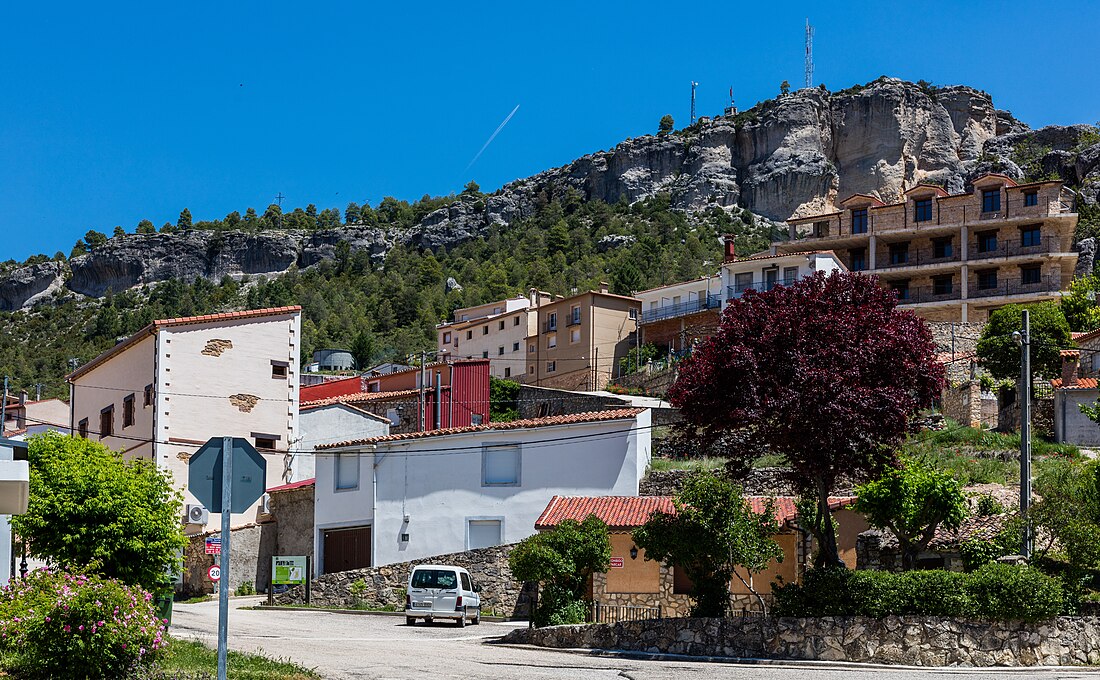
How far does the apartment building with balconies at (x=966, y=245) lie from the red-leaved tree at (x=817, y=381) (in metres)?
64.5

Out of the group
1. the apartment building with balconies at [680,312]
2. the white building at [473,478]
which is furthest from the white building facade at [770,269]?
the white building at [473,478]

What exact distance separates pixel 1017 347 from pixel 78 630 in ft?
156

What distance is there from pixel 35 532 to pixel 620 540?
54.7 feet

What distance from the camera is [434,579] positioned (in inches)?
1339

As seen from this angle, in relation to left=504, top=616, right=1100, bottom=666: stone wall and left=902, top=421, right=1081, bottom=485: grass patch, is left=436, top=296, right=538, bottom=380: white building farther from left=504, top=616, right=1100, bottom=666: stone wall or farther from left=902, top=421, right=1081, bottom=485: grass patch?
left=504, top=616, right=1100, bottom=666: stone wall

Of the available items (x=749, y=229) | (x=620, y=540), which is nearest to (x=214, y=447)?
(x=620, y=540)

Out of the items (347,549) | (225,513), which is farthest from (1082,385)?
(225,513)

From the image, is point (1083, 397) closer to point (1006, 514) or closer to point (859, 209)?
point (1006, 514)

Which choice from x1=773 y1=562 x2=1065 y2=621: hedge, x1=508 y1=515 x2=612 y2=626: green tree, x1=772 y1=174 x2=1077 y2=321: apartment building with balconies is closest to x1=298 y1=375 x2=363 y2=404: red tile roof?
x1=772 y1=174 x2=1077 y2=321: apartment building with balconies

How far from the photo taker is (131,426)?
5169 cm

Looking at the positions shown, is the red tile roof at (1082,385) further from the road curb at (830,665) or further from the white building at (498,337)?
the white building at (498,337)

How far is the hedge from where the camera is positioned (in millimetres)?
24234

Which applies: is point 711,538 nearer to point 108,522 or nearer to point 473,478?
point 108,522

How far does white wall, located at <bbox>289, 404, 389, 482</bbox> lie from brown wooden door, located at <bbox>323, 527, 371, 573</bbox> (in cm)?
830
